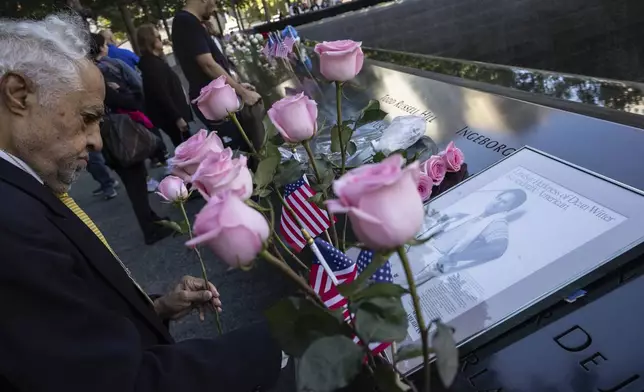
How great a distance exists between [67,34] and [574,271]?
1.34m

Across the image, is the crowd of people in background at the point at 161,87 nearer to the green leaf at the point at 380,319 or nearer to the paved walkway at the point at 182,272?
the paved walkway at the point at 182,272

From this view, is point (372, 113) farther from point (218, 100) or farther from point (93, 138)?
point (93, 138)

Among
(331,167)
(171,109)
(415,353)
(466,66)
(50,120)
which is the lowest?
(171,109)

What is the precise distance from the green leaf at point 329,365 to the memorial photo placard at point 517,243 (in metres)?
0.58

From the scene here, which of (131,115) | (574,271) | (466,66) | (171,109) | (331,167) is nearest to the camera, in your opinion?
(574,271)

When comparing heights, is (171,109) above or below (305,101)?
below

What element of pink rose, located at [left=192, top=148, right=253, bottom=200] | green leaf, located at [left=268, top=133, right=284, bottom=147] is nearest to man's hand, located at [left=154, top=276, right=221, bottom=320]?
green leaf, located at [left=268, top=133, right=284, bottom=147]

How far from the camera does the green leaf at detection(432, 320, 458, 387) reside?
1.90 feet

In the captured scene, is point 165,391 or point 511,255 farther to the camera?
point 511,255

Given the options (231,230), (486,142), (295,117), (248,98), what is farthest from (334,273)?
(248,98)

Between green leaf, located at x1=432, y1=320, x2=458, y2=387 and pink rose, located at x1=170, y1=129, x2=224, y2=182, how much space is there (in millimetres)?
587

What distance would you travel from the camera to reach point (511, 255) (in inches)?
50.9

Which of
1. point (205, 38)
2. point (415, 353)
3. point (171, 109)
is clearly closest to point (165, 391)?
point (415, 353)

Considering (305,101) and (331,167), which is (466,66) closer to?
(331,167)
